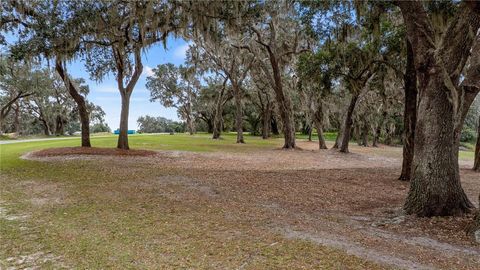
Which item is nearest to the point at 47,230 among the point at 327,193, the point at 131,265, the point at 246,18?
the point at 131,265

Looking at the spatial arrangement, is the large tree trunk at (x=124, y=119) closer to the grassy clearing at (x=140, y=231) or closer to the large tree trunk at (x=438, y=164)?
the grassy clearing at (x=140, y=231)

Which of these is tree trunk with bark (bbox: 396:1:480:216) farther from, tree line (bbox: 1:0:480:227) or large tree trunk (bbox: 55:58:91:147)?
large tree trunk (bbox: 55:58:91:147)

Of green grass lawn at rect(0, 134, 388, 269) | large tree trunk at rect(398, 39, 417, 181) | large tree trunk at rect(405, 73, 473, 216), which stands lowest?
green grass lawn at rect(0, 134, 388, 269)

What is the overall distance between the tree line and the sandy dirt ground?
84cm

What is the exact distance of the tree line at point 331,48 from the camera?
539cm

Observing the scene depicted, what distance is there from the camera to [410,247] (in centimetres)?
398

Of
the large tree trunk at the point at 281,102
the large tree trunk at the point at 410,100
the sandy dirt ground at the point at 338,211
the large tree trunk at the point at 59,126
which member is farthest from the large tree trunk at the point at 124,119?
the large tree trunk at the point at 59,126

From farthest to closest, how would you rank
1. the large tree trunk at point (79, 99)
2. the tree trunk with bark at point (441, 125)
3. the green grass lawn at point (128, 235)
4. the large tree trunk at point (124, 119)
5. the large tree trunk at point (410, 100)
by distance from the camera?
the large tree trunk at point (124, 119) → the large tree trunk at point (79, 99) → the large tree trunk at point (410, 100) → the tree trunk with bark at point (441, 125) → the green grass lawn at point (128, 235)

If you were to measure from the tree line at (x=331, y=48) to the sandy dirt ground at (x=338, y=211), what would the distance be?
84 centimetres

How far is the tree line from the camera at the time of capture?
5.39 meters

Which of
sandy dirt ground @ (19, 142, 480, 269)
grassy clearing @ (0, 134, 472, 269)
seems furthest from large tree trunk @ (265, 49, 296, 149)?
grassy clearing @ (0, 134, 472, 269)

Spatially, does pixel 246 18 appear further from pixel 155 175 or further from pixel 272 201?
pixel 272 201

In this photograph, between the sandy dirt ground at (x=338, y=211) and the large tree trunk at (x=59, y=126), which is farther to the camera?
the large tree trunk at (x=59, y=126)

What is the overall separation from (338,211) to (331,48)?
9112 millimetres
